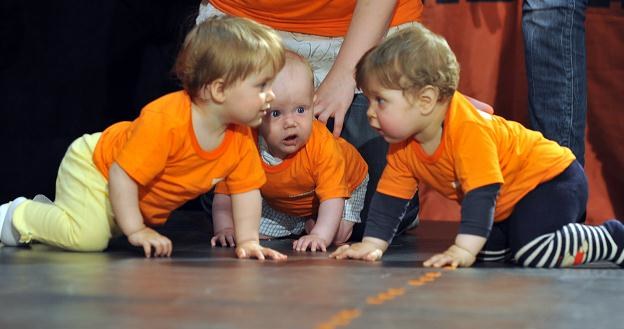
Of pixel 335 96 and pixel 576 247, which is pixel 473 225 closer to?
pixel 576 247

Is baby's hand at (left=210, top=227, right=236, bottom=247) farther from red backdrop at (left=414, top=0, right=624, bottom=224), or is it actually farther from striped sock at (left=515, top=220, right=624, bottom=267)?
red backdrop at (left=414, top=0, right=624, bottom=224)

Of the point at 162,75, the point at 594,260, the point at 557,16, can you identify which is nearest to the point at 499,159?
the point at 594,260

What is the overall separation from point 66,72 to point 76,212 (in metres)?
1.32

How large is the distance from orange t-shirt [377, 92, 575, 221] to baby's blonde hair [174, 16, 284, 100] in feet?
1.07

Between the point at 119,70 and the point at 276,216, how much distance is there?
106cm

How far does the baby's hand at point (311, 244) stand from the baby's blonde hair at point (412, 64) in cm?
44

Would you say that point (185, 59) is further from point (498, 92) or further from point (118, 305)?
point (498, 92)

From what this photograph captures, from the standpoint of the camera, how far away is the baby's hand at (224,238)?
2500mm

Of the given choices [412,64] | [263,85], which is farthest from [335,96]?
[412,64]

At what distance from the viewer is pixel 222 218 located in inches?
102

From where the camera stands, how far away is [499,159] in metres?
2.18

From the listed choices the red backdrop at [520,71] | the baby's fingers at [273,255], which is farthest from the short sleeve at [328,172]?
the red backdrop at [520,71]

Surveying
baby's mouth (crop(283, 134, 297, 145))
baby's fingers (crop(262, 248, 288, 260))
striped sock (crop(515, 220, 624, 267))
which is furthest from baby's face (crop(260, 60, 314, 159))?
striped sock (crop(515, 220, 624, 267))

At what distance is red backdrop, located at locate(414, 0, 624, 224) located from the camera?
3092mm
